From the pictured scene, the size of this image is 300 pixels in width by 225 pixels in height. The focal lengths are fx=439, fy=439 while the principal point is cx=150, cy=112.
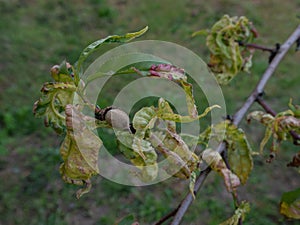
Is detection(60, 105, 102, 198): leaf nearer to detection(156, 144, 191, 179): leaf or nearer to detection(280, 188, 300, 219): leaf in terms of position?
detection(156, 144, 191, 179): leaf

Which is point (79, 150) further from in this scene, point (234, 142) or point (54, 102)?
point (234, 142)

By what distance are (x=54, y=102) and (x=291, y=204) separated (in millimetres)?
698

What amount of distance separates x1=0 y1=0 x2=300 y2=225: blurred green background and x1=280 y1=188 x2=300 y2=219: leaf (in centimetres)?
120

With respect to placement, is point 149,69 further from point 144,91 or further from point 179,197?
point 144,91

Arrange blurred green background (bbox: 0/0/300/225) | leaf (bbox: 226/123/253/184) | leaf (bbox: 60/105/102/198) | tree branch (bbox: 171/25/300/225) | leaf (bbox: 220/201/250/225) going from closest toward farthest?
leaf (bbox: 60/105/102/198) < tree branch (bbox: 171/25/300/225) < leaf (bbox: 220/201/250/225) < leaf (bbox: 226/123/253/184) < blurred green background (bbox: 0/0/300/225)

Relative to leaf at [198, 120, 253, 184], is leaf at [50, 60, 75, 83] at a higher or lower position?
higher

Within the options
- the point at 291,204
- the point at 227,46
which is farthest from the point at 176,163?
the point at 227,46

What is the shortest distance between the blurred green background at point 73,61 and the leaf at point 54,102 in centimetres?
162

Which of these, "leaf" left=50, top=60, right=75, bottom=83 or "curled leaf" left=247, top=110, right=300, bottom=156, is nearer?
"leaf" left=50, top=60, right=75, bottom=83

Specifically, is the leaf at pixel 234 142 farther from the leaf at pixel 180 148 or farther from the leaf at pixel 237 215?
the leaf at pixel 180 148

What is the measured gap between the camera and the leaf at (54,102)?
723 mm

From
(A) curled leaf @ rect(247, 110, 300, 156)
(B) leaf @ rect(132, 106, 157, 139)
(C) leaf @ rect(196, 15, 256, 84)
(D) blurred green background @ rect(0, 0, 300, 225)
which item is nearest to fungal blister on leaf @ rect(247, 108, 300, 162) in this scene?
(A) curled leaf @ rect(247, 110, 300, 156)

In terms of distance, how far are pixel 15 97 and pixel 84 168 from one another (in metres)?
2.47

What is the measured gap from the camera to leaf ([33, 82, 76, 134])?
28.5 inches
